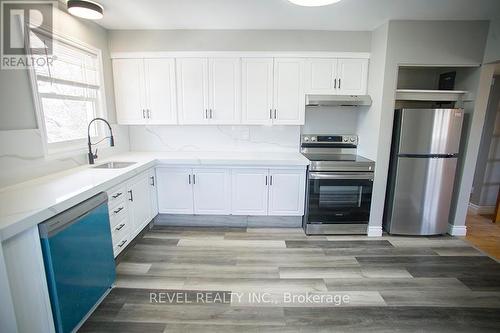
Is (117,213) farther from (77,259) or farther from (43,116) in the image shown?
(43,116)

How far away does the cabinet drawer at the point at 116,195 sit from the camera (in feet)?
6.94

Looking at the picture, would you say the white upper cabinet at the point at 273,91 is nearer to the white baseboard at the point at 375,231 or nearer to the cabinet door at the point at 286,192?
the cabinet door at the point at 286,192

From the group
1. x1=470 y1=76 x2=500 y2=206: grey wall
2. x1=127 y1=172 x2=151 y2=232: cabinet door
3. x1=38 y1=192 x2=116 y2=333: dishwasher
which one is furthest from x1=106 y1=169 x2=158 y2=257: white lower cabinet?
x1=470 y1=76 x2=500 y2=206: grey wall

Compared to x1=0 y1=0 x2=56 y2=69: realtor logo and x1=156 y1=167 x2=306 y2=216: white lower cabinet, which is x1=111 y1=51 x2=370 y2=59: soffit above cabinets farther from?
x1=156 y1=167 x2=306 y2=216: white lower cabinet

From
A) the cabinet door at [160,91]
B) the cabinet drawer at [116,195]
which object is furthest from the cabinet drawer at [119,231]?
the cabinet door at [160,91]

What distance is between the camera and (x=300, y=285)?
2.12 m

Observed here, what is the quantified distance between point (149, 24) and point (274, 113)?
184 centimetres

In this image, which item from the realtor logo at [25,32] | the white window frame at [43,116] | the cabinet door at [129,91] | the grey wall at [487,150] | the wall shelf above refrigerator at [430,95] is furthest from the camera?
the grey wall at [487,150]

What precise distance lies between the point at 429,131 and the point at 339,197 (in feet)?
4.01

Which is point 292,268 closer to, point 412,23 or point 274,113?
point 274,113

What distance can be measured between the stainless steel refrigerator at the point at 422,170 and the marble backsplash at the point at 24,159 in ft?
11.7

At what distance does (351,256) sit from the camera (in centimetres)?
257

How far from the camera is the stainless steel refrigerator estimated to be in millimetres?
2680

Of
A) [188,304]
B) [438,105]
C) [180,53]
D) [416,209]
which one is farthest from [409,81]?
Answer: [188,304]
